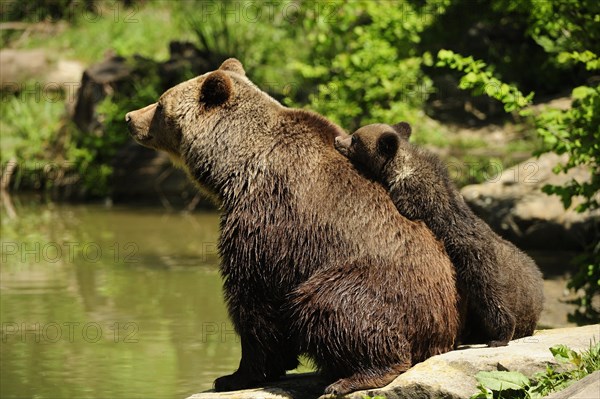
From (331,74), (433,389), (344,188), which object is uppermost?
(331,74)

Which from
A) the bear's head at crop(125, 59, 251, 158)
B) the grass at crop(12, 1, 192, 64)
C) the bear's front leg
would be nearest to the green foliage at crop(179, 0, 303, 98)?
the grass at crop(12, 1, 192, 64)

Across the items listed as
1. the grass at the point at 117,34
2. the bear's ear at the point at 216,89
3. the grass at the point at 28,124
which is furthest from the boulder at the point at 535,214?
the grass at the point at 117,34

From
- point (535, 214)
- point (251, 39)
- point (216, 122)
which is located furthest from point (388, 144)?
point (251, 39)

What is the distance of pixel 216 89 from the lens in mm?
7734

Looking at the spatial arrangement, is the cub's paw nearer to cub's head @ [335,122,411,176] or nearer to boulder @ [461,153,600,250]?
cub's head @ [335,122,411,176]

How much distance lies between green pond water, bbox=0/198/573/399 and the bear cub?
3284mm

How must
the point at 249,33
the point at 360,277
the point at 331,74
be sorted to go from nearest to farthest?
the point at 360,277 → the point at 331,74 → the point at 249,33

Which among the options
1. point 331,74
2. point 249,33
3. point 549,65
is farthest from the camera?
point 249,33

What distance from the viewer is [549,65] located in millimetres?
21344

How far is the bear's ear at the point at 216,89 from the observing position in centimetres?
767

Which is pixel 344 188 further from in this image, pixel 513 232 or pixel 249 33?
pixel 249 33

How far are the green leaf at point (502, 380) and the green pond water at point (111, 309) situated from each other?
3.70 m

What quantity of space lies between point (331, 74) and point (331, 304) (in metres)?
11.6

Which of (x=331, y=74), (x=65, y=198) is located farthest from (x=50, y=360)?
(x=65, y=198)
